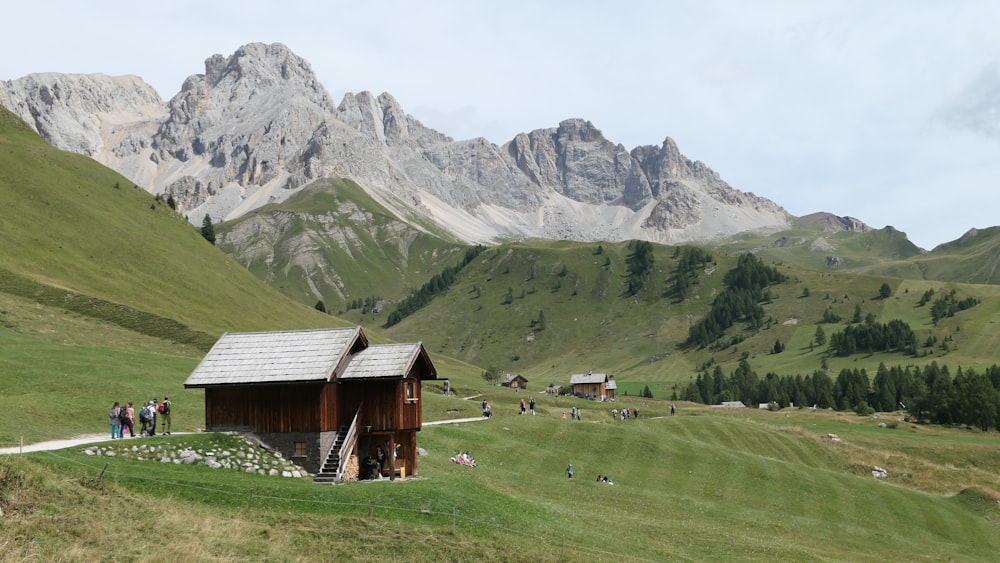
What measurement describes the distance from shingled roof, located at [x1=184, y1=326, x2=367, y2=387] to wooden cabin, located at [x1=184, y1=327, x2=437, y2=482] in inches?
2.4

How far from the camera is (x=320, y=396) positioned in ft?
162

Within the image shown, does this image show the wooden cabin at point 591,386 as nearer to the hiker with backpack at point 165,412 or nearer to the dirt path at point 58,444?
the hiker with backpack at point 165,412

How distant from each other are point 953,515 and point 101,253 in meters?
115

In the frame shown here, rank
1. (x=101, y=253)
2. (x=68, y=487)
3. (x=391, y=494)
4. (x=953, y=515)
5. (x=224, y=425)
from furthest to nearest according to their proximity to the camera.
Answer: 1. (x=101, y=253)
2. (x=953, y=515)
3. (x=224, y=425)
4. (x=391, y=494)
5. (x=68, y=487)

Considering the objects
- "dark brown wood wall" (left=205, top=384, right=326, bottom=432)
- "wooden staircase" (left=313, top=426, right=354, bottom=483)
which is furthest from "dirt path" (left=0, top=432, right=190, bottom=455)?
"wooden staircase" (left=313, top=426, right=354, bottom=483)

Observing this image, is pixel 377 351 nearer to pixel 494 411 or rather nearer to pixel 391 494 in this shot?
pixel 391 494

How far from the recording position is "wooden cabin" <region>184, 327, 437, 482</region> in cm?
4925

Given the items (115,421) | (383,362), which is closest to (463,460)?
(383,362)

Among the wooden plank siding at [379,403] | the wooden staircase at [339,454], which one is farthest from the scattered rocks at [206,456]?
the wooden plank siding at [379,403]

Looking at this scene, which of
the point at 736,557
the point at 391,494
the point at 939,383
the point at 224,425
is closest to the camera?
the point at 391,494

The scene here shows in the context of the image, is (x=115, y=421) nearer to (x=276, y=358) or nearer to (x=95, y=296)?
(x=276, y=358)

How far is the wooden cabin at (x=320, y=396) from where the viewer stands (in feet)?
162

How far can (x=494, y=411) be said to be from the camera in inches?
4205

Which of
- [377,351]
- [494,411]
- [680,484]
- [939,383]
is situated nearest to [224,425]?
[377,351]
